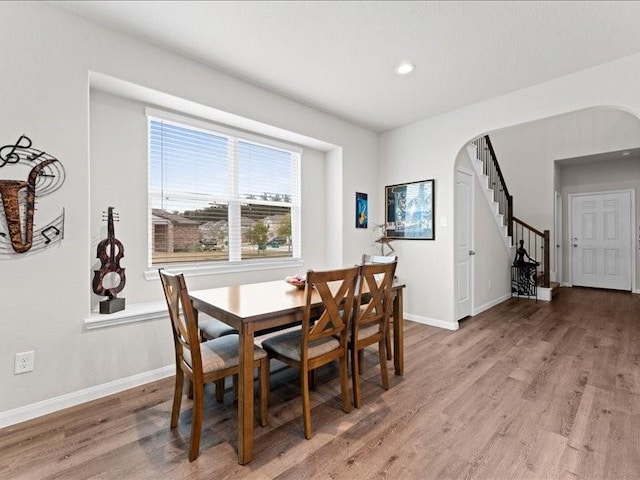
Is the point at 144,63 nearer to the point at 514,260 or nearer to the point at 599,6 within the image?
the point at 599,6

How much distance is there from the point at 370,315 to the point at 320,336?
49 cm

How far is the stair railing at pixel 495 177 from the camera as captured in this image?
5.06 metres

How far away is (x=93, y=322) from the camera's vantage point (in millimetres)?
2254

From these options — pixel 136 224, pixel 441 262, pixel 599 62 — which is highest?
pixel 599 62

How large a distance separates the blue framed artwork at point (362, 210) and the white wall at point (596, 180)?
5212mm

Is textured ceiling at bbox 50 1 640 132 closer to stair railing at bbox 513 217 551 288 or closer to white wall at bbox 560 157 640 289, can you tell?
stair railing at bbox 513 217 551 288

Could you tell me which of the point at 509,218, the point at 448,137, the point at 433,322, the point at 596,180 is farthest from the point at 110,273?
the point at 596,180

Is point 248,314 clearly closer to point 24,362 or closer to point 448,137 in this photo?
point 24,362

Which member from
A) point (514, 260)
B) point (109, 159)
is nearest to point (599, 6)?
point (109, 159)

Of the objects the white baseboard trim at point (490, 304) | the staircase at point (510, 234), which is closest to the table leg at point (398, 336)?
the white baseboard trim at point (490, 304)

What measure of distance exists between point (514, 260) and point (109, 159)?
641 centimetres

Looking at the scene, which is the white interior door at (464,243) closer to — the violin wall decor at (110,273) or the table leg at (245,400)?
the table leg at (245,400)

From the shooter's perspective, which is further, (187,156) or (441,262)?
(441,262)

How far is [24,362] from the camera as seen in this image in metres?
2.01
